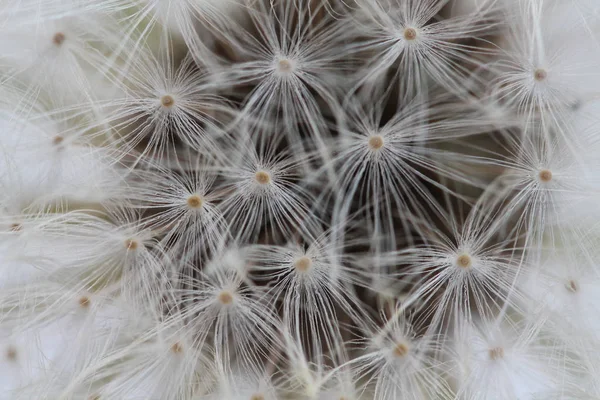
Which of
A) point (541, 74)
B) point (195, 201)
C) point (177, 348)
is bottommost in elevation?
point (177, 348)

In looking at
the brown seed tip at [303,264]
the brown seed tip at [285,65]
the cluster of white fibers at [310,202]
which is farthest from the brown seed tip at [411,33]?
the brown seed tip at [303,264]

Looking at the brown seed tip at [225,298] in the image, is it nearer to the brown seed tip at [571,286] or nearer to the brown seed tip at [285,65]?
the brown seed tip at [285,65]

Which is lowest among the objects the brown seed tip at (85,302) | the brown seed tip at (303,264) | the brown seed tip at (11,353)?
the brown seed tip at (11,353)

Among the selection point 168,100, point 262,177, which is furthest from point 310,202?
point 168,100

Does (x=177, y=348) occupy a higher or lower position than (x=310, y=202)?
lower

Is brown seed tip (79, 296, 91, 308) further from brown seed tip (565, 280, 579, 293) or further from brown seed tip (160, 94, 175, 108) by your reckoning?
brown seed tip (565, 280, 579, 293)

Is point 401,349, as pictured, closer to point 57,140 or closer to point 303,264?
point 303,264

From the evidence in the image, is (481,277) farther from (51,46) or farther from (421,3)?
(51,46)
